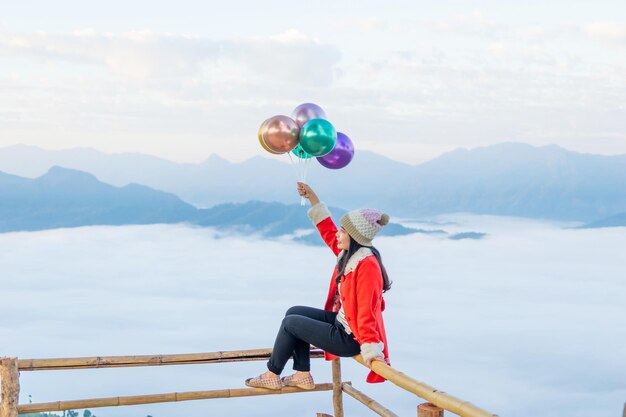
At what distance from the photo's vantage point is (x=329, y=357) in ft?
14.8

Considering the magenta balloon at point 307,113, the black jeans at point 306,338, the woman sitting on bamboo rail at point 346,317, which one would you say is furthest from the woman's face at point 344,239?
the magenta balloon at point 307,113

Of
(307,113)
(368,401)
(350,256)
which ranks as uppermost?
(307,113)

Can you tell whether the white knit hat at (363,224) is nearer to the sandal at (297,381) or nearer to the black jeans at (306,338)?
the black jeans at (306,338)

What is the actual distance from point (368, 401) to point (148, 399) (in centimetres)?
116

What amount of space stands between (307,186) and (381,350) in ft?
4.02

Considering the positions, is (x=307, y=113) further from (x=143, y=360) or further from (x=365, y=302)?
(x=143, y=360)

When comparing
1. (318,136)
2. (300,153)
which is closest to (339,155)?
(300,153)

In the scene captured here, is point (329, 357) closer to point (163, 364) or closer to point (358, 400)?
point (358, 400)

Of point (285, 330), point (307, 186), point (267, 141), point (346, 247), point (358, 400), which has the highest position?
point (267, 141)

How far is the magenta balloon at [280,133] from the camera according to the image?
4.87 meters

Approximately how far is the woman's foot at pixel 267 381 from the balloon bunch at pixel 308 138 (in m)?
1.12

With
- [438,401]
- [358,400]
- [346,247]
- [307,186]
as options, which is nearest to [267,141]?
[307,186]

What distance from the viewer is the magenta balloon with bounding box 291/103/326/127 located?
16.4 ft

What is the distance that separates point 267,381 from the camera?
4312 millimetres
